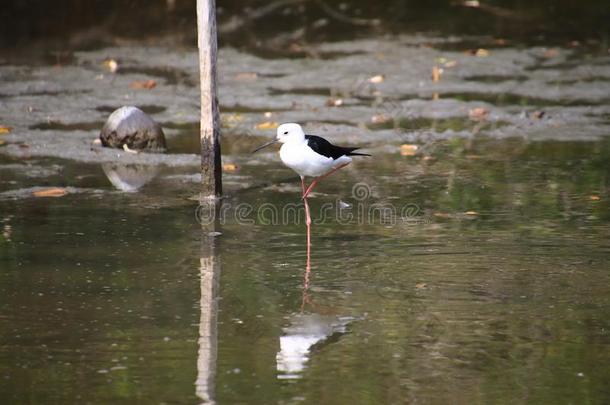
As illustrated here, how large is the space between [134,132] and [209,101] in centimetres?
232

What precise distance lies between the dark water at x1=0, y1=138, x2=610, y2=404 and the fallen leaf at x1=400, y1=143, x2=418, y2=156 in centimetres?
81

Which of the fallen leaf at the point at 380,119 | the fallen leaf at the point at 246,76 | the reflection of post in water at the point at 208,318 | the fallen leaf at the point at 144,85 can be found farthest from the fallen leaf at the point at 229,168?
the fallen leaf at the point at 246,76

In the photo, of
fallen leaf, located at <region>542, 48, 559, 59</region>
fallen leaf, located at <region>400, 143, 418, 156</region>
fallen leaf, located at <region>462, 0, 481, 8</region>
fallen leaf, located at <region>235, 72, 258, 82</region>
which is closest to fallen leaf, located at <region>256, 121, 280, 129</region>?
fallen leaf, located at <region>400, 143, 418, 156</region>

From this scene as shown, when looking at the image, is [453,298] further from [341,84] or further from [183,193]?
[341,84]

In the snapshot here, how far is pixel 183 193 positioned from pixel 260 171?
4.04 ft

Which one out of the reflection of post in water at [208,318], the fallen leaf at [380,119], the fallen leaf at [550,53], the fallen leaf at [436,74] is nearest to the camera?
the reflection of post in water at [208,318]

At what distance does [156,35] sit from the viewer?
22.0m

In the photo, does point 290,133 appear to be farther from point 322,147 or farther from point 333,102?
point 333,102

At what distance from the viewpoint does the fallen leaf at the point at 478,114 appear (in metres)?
14.9

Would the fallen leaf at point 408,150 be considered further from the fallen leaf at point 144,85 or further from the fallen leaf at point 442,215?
the fallen leaf at point 144,85

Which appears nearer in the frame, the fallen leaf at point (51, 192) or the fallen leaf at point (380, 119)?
the fallen leaf at point (51, 192)

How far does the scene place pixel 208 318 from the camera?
24.7 feet

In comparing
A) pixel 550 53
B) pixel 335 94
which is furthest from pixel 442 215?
pixel 550 53

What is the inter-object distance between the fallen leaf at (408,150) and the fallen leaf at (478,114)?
1.86 meters
